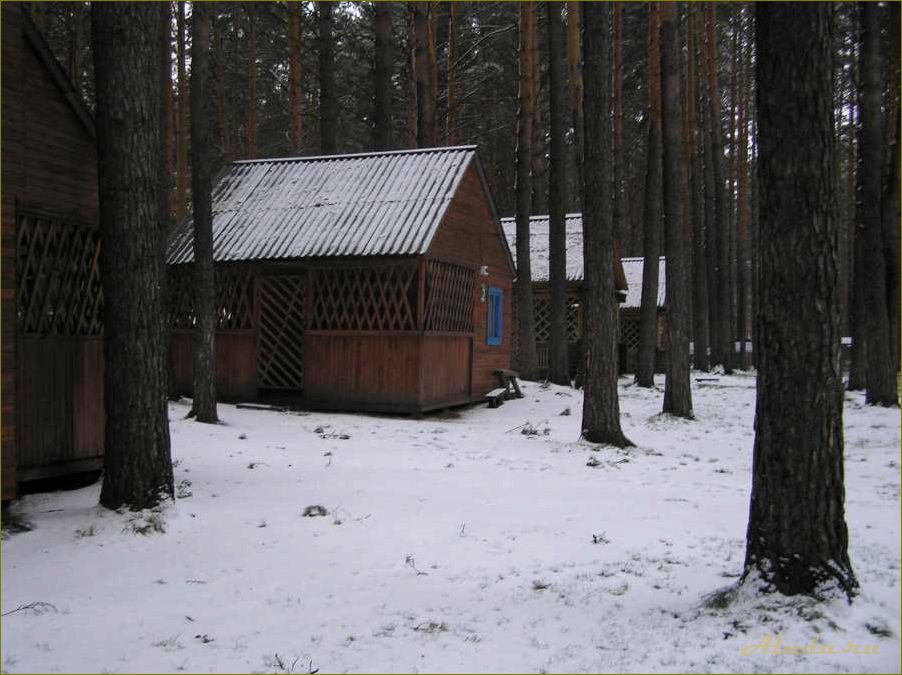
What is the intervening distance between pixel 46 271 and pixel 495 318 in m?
11.8

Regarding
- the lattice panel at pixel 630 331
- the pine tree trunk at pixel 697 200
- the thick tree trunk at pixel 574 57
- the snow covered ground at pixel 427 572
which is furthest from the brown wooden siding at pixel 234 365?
the lattice panel at pixel 630 331

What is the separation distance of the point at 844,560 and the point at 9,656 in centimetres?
446

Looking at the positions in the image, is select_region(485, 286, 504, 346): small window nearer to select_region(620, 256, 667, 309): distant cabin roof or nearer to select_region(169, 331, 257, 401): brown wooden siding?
select_region(169, 331, 257, 401): brown wooden siding

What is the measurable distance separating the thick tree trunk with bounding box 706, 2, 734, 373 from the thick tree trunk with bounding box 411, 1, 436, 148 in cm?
1162

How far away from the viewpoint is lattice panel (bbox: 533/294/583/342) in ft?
80.4

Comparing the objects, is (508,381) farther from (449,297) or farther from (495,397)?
(449,297)

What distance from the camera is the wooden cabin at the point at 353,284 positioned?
13.5 m

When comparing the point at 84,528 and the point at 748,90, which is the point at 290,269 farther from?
the point at 748,90

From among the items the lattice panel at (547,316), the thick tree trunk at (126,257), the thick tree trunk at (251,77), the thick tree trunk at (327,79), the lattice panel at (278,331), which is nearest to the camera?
the thick tree trunk at (126,257)

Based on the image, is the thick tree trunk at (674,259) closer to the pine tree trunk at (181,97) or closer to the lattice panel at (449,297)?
the lattice panel at (449,297)

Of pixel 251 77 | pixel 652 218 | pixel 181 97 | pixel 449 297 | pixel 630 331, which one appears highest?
pixel 251 77

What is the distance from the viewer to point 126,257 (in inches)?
237

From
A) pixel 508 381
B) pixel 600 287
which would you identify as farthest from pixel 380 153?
pixel 600 287

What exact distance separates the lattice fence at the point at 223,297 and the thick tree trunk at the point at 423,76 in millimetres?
7184
